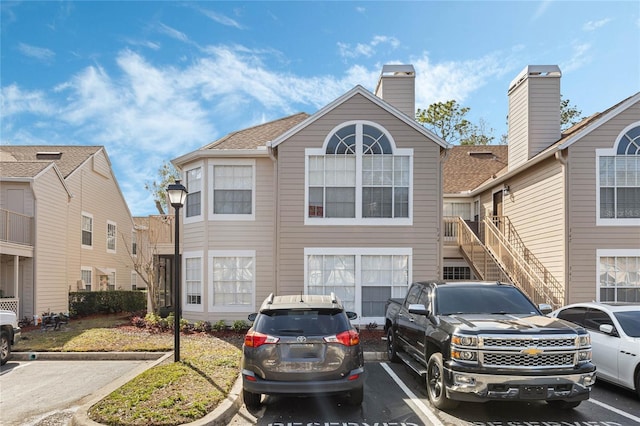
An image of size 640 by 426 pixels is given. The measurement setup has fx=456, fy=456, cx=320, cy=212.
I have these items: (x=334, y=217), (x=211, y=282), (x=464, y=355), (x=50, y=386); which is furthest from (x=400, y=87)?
(x=50, y=386)

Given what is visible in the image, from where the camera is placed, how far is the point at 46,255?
17453 mm

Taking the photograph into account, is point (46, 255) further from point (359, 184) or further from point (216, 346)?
point (359, 184)

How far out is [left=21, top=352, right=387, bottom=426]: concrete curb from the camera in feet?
19.0

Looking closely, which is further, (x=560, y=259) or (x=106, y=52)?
(x=106, y=52)

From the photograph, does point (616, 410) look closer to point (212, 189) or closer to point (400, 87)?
point (212, 189)

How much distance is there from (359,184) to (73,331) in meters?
9.85

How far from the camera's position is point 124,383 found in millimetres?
7359

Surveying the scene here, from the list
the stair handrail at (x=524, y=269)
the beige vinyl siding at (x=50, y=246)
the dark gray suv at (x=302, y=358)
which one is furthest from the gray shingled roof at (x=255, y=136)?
the dark gray suv at (x=302, y=358)

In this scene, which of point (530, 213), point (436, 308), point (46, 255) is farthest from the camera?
point (46, 255)

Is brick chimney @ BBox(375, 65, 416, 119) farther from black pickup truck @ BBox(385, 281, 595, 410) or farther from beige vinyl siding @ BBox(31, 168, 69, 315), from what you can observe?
beige vinyl siding @ BBox(31, 168, 69, 315)

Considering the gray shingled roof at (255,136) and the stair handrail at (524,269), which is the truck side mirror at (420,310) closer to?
the stair handrail at (524,269)

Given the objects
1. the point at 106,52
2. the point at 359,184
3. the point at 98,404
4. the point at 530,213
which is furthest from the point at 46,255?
the point at 530,213

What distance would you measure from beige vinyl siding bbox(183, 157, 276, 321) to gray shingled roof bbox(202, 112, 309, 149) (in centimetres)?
75

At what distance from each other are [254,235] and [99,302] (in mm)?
9592
